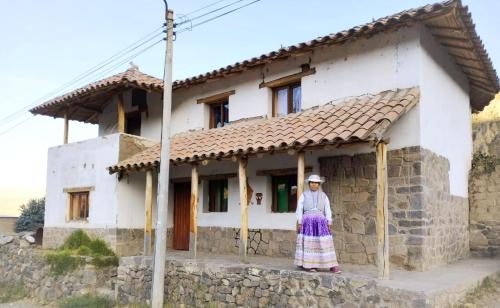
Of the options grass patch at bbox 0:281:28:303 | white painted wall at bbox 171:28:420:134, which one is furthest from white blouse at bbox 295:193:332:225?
grass patch at bbox 0:281:28:303

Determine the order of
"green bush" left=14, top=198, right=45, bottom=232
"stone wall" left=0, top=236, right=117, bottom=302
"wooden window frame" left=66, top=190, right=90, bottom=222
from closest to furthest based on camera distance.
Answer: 1. "stone wall" left=0, top=236, right=117, bottom=302
2. "wooden window frame" left=66, top=190, right=90, bottom=222
3. "green bush" left=14, top=198, right=45, bottom=232

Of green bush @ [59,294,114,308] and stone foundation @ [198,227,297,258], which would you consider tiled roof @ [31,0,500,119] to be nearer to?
stone foundation @ [198,227,297,258]

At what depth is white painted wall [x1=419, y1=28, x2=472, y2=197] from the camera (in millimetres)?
8664

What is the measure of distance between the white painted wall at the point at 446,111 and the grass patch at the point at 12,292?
11.2m

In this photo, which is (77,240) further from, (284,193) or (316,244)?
(316,244)

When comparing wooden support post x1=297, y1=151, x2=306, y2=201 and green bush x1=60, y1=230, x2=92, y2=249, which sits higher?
wooden support post x1=297, y1=151, x2=306, y2=201

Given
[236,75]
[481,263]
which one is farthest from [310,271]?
[236,75]

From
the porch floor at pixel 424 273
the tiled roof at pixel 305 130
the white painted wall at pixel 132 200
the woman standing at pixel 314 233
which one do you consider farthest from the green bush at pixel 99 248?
the woman standing at pixel 314 233

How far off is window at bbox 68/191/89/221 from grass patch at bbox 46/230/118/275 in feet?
1.82

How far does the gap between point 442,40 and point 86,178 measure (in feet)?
31.7

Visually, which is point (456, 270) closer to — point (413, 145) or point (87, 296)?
point (413, 145)

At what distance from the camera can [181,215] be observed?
500 inches

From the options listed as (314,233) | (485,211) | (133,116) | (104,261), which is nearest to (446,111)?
(485,211)

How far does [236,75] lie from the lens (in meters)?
11.4
